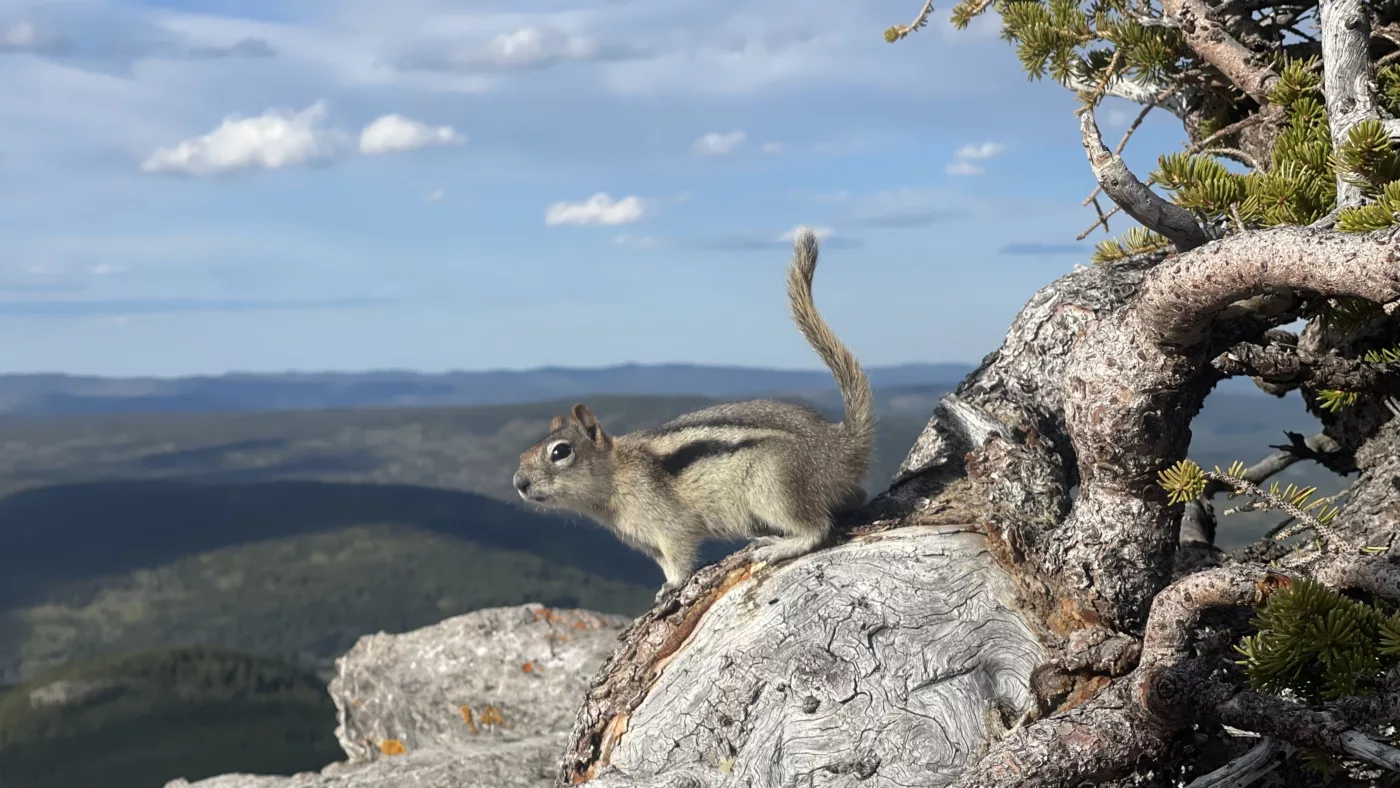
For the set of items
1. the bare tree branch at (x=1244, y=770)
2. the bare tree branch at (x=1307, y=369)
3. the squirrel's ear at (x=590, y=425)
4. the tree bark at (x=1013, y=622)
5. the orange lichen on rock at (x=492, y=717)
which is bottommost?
the orange lichen on rock at (x=492, y=717)

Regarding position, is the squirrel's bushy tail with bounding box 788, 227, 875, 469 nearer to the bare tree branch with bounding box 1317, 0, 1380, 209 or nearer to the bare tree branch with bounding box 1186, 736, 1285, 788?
the bare tree branch with bounding box 1317, 0, 1380, 209

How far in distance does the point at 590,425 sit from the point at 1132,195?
5.14 m

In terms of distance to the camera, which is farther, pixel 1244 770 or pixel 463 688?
pixel 463 688

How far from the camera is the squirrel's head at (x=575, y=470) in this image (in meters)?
9.17

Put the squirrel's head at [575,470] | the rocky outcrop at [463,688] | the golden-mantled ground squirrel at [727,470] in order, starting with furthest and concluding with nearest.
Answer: the rocky outcrop at [463,688]
the squirrel's head at [575,470]
the golden-mantled ground squirrel at [727,470]

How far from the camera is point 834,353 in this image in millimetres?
7859

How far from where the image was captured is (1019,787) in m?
4.88

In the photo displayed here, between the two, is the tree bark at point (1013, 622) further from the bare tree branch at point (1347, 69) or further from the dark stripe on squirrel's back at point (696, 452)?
the dark stripe on squirrel's back at point (696, 452)

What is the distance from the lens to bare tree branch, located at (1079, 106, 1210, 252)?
5246 millimetres

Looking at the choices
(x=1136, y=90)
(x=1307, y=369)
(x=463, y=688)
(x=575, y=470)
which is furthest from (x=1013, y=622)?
(x=463, y=688)

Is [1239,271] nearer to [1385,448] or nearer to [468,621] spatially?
[1385,448]

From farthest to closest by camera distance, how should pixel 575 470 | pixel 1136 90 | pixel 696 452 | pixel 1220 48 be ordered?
pixel 575 470 → pixel 696 452 → pixel 1136 90 → pixel 1220 48

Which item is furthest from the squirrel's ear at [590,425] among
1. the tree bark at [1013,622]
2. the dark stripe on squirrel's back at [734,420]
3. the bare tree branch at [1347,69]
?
the bare tree branch at [1347,69]

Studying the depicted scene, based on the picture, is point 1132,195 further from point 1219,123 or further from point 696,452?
point 696,452
